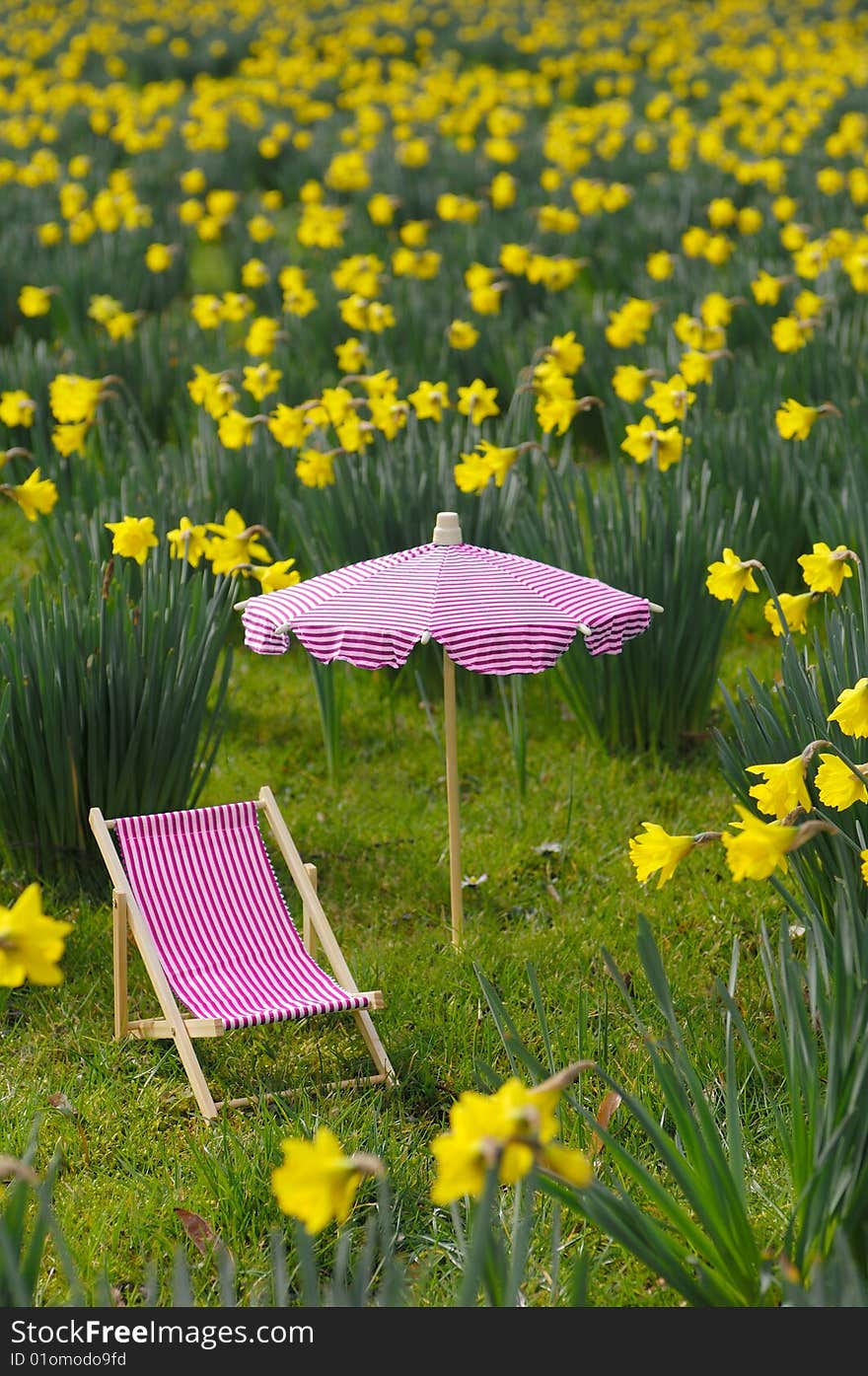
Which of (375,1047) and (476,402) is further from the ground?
(476,402)

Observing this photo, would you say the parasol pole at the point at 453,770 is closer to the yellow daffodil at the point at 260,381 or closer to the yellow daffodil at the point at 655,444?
the yellow daffodil at the point at 655,444

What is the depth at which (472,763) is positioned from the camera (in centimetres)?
420

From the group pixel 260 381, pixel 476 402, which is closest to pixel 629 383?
pixel 476 402

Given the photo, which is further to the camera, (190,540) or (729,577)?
(190,540)

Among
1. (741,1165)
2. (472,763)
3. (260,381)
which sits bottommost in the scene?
(472,763)

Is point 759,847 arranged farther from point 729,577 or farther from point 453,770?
Answer: point 453,770

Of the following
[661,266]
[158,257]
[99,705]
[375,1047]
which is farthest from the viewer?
[158,257]

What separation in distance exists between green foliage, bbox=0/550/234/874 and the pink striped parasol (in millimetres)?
324

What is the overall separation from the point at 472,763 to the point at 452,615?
4.33 ft

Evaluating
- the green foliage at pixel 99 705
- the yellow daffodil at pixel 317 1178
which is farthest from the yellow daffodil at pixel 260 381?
the yellow daffodil at pixel 317 1178

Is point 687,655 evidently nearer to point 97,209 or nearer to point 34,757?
point 34,757

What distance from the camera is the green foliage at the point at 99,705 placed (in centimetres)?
332

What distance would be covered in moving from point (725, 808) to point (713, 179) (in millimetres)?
6692
